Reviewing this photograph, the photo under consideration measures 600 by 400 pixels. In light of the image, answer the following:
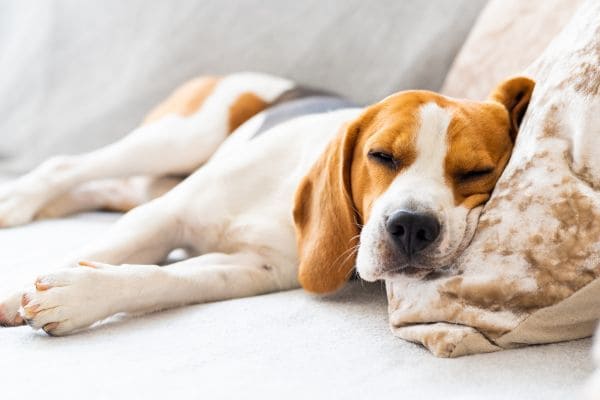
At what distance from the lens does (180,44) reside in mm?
3889

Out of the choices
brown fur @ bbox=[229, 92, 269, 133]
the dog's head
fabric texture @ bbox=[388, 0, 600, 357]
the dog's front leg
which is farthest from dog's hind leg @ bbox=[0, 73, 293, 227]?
fabric texture @ bbox=[388, 0, 600, 357]

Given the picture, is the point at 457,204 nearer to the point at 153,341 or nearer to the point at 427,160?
the point at 427,160

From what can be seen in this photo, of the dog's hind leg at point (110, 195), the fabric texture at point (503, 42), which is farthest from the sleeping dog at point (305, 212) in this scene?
the fabric texture at point (503, 42)

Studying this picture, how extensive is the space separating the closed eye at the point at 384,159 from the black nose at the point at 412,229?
0.64 ft

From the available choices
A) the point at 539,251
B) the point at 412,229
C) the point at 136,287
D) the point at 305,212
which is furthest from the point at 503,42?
the point at 136,287

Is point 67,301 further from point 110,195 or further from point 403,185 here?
point 110,195

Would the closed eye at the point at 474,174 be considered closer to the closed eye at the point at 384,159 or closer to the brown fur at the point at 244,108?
the closed eye at the point at 384,159

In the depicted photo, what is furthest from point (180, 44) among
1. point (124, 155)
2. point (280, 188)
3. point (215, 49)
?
point (280, 188)

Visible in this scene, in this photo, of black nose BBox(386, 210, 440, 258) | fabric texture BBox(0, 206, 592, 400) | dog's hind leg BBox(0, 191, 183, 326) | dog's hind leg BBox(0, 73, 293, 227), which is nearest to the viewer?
fabric texture BBox(0, 206, 592, 400)

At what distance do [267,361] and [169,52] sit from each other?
8.07ft

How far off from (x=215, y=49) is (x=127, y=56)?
17.0 inches

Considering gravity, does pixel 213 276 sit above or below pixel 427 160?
below

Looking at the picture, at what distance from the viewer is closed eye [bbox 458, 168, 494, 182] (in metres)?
1.98

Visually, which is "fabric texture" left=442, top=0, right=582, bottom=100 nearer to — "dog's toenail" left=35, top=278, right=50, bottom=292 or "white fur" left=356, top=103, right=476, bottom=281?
"white fur" left=356, top=103, right=476, bottom=281
